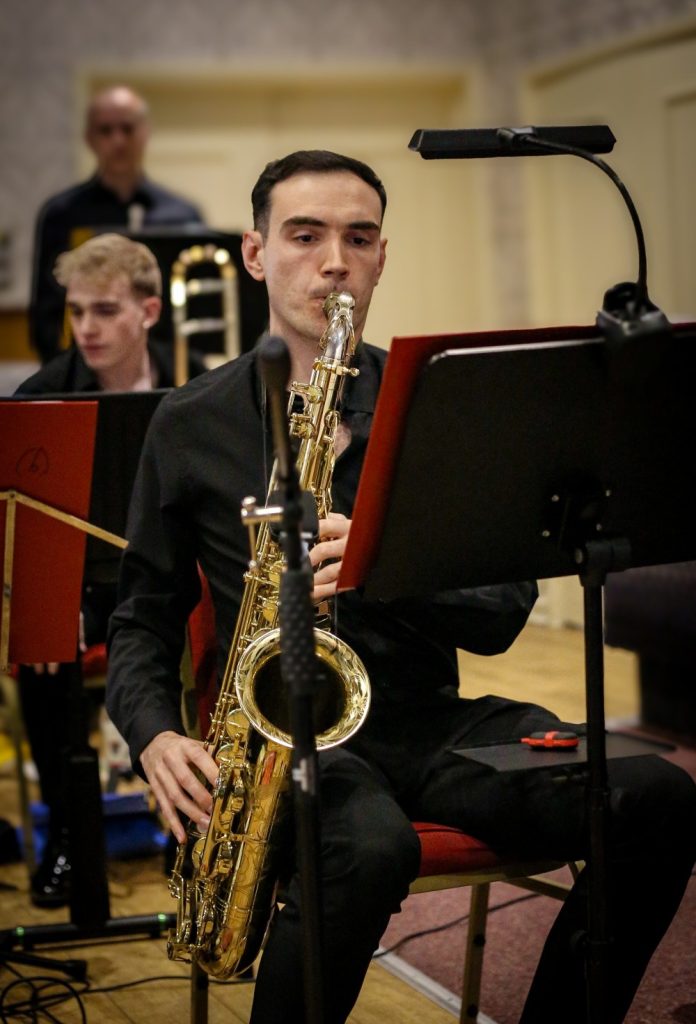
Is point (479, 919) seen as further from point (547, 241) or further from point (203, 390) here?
point (547, 241)

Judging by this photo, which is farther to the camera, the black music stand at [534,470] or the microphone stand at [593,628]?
the microphone stand at [593,628]

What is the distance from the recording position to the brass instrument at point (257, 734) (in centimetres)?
183

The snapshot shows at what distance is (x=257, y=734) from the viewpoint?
190 centimetres

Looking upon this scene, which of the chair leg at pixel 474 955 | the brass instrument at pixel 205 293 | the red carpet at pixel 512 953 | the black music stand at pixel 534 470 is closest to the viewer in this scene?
the black music stand at pixel 534 470

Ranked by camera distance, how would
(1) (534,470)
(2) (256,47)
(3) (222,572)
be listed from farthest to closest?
1. (2) (256,47)
2. (3) (222,572)
3. (1) (534,470)

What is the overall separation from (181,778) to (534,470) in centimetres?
63

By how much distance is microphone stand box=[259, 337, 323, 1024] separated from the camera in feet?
4.96

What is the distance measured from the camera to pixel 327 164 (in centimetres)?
210

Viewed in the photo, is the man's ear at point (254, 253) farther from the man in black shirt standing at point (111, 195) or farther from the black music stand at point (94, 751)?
the man in black shirt standing at point (111, 195)

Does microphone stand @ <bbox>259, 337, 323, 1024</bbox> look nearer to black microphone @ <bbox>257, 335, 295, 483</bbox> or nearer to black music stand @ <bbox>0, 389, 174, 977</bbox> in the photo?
black microphone @ <bbox>257, 335, 295, 483</bbox>

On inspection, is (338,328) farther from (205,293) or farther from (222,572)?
(205,293)

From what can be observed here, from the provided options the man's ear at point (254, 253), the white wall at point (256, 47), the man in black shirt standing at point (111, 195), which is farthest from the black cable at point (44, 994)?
the white wall at point (256, 47)

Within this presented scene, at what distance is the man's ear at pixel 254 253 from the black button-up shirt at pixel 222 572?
0.19 m

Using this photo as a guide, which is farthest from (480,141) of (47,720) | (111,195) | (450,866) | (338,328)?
(111,195)
